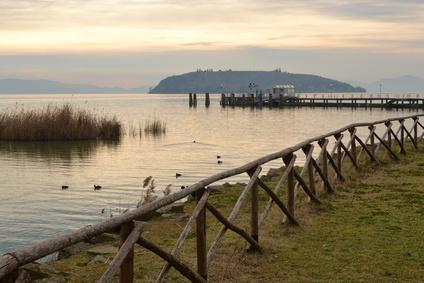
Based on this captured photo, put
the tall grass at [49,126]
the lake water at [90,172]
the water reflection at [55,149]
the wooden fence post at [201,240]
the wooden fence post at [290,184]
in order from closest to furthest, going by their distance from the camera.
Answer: the wooden fence post at [201,240] < the wooden fence post at [290,184] < the lake water at [90,172] < the water reflection at [55,149] < the tall grass at [49,126]

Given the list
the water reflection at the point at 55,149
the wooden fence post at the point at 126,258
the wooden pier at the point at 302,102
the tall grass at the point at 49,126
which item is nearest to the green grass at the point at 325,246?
the wooden fence post at the point at 126,258

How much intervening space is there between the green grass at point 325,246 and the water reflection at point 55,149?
73.0 ft

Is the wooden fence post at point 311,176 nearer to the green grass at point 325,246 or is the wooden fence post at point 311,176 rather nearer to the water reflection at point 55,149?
the green grass at point 325,246

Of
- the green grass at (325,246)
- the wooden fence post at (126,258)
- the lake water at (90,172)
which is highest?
the wooden fence post at (126,258)

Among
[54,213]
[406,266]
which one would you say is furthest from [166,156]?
[406,266]

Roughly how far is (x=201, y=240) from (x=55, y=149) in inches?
1306

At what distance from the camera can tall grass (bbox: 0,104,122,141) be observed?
4209cm

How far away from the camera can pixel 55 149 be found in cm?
3891

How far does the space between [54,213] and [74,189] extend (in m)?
5.13

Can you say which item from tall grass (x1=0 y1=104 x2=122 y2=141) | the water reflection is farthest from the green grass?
tall grass (x1=0 y1=104 x2=122 y2=141)

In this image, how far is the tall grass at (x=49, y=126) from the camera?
42.1 m

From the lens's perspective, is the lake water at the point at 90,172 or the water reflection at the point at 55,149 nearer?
the lake water at the point at 90,172

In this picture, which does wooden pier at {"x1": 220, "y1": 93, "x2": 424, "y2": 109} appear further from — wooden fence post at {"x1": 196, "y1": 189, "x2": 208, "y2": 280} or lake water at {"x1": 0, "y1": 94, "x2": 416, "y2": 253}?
wooden fence post at {"x1": 196, "y1": 189, "x2": 208, "y2": 280}

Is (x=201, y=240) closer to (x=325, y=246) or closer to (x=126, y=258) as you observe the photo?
(x=126, y=258)
